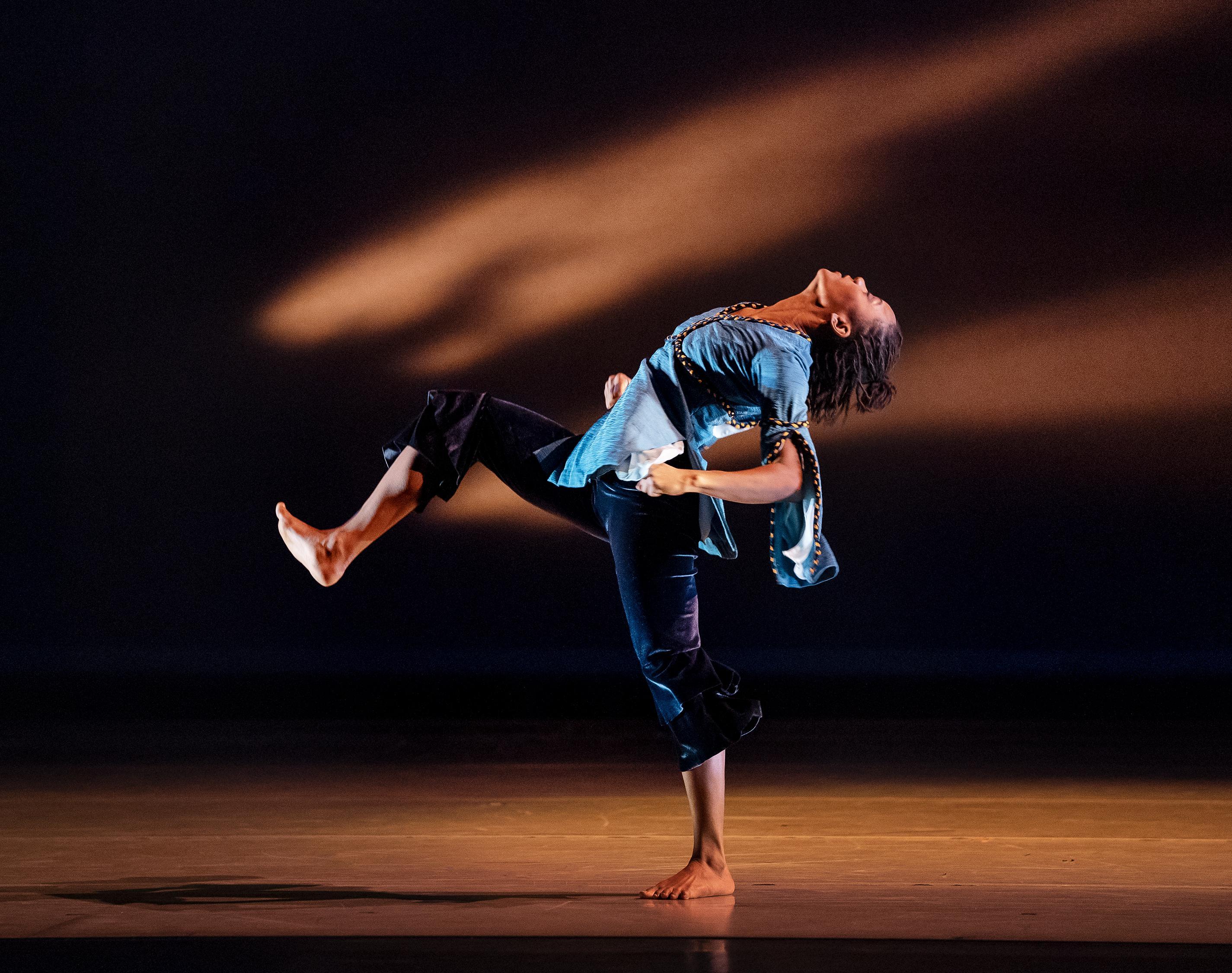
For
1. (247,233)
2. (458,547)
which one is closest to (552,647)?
(458,547)

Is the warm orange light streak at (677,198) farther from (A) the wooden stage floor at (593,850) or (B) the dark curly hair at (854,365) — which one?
(B) the dark curly hair at (854,365)

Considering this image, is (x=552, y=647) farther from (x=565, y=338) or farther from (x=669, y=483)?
(x=669, y=483)

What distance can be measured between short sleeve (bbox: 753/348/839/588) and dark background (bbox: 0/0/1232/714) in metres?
3.33

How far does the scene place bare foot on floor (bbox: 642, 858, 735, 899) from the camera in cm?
203

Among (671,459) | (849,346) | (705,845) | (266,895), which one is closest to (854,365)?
(849,346)

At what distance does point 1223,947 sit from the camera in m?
1.71

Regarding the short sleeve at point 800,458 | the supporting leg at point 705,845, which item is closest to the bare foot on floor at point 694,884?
the supporting leg at point 705,845

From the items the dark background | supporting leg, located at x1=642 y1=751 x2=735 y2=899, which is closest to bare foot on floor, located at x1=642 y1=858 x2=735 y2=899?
supporting leg, located at x1=642 y1=751 x2=735 y2=899

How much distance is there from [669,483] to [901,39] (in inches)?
165

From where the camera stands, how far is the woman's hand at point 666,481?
75.1 inches

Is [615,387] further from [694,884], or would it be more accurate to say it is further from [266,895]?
[266,895]

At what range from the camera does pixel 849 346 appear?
2193 mm

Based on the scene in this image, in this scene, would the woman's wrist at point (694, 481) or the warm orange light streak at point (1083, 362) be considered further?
the warm orange light streak at point (1083, 362)

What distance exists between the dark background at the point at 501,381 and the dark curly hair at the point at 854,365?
10.7 feet
